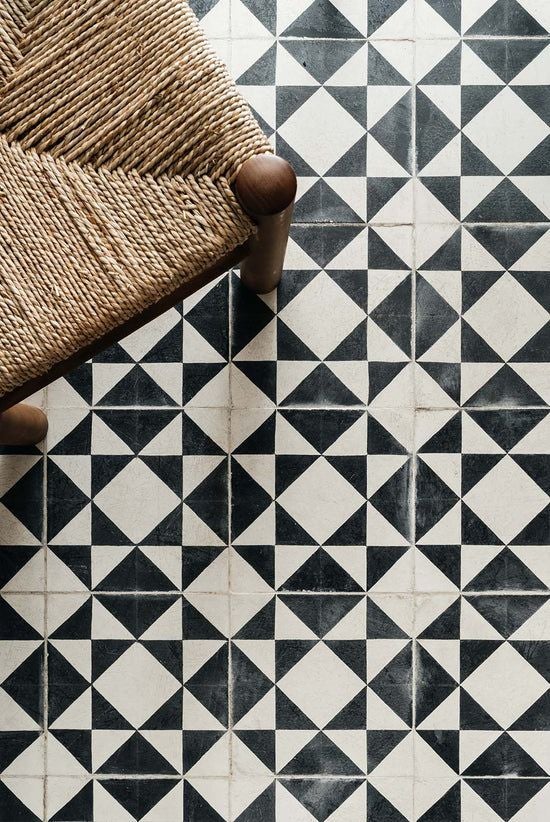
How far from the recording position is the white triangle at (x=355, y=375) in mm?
1102

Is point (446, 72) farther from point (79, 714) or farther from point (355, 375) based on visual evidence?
point (79, 714)

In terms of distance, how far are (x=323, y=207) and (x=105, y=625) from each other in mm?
656

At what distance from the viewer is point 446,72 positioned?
1105mm

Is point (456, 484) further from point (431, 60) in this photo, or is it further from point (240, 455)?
point (431, 60)

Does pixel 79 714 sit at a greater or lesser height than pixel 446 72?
lesser

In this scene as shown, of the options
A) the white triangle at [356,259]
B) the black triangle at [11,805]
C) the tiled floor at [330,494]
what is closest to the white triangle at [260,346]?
the tiled floor at [330,494]

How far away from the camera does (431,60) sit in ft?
3.63

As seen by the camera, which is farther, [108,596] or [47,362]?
[108,596]

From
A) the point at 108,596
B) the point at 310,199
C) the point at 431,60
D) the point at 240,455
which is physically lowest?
the point at 108,596

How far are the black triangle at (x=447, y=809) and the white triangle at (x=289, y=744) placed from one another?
7.6 inches

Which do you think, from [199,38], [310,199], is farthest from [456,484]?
[199,38]

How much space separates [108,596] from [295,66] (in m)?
0.78

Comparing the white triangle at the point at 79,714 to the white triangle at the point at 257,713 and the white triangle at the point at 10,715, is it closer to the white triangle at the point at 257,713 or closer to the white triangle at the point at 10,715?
the white triangle at the point at 10,715

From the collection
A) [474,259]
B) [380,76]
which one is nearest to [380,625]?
[474,259]
